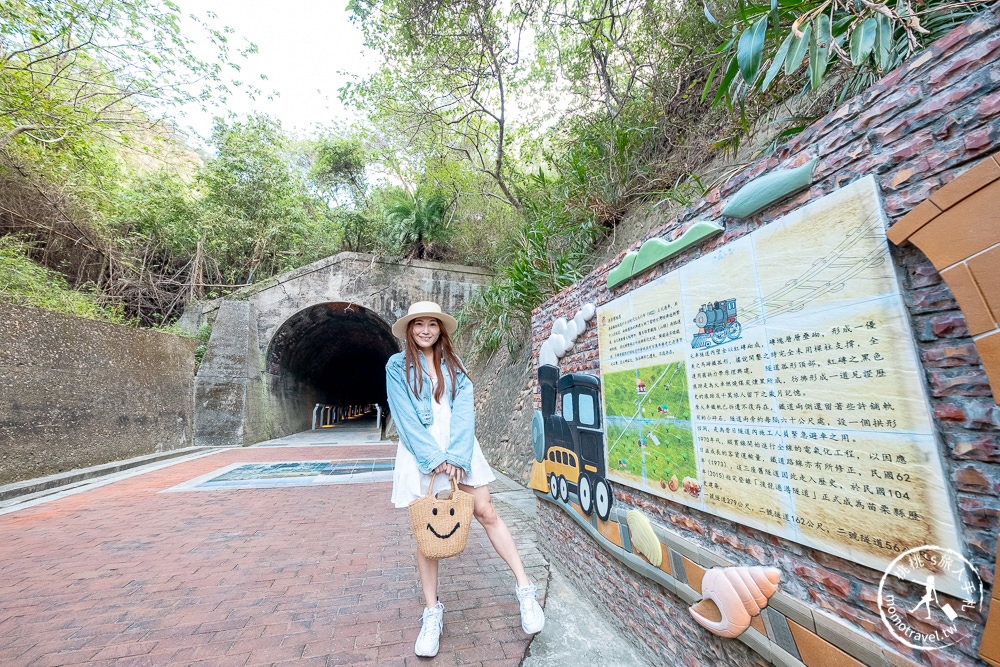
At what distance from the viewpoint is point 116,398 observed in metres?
6.61

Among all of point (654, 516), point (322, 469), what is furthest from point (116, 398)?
point (654, 516)

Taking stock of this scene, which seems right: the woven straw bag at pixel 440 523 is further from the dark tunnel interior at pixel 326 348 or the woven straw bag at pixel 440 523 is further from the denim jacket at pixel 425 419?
the dark tunnel interior at pixel 326 348

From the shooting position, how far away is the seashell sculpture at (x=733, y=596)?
1297 mm

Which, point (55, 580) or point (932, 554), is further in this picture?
point (55, 580)

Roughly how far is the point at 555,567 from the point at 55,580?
3.44 metres

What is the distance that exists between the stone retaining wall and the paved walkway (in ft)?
5.53

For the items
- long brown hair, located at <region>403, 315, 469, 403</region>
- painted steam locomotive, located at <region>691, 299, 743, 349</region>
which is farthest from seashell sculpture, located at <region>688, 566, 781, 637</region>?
long brown hair, located at <region>403, 315, 469, 403</region>

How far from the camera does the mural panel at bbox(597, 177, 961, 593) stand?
96 centimetres

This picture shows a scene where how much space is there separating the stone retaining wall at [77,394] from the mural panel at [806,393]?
7994mm

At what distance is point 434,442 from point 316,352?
13.8 m

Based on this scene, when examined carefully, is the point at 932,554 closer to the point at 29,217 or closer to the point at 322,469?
the point at 322,469

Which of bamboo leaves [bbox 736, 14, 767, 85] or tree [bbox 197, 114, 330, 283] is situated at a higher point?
tree [bbox 197, 114, 330, 283]

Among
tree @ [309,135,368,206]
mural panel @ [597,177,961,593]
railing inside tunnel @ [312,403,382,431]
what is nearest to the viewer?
mural panel @ [597,177,961,593]

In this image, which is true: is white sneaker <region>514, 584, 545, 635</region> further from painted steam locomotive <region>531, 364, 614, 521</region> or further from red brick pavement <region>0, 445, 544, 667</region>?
painted steam locomotive <region>531, 364, 614, 521</region>
